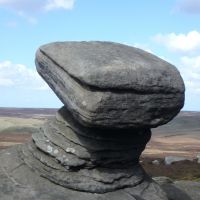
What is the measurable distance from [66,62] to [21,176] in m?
3.06

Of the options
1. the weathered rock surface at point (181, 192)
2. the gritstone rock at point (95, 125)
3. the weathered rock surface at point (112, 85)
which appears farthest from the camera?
the weathered rock surface at point (181, 192)

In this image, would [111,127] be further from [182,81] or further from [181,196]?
[181,196]

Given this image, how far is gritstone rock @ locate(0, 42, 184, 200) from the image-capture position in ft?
36.3

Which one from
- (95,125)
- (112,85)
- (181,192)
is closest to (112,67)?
(112,85)

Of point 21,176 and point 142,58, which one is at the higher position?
point 142,58

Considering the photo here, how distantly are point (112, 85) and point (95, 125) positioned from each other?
3.34 ft

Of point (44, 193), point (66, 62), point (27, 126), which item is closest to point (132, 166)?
point (44, 193)

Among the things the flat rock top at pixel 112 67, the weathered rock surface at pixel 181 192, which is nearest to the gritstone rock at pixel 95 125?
the flat rock top at pixel 112 67

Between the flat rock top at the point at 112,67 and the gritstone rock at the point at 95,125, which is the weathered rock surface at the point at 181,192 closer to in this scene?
the gritstone rock at the point at 95,125

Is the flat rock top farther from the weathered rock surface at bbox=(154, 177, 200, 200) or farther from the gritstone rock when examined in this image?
the weathered rock surface at bbox=(154, 177, 200, 200)

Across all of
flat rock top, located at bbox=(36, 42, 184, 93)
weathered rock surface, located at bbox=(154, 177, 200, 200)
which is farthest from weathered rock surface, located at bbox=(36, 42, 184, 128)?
weathered rock surface, located at bbox=(154, 177, 200, 200)

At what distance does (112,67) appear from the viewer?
11.1 meters

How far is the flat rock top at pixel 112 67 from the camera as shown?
1095 cm

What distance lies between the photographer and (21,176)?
1235cm
